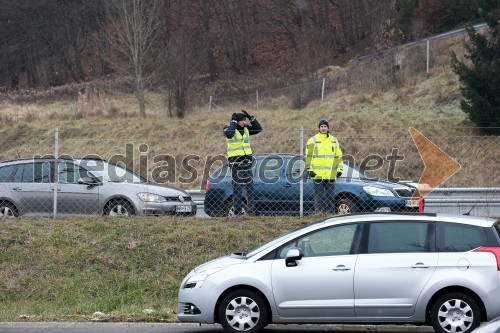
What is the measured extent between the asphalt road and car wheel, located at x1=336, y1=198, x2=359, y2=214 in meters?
5.05

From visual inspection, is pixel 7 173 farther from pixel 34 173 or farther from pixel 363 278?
pixel 363 278

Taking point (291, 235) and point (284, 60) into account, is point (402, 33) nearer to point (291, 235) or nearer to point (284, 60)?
point (284, 60)

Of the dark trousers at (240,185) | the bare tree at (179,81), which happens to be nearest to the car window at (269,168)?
the dark trousers at (240,185)

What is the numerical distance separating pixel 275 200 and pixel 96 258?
3890 mm

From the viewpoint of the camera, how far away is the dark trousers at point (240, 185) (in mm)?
15758

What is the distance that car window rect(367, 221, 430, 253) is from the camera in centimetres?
1026

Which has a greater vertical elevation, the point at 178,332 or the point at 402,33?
the point at 402,33

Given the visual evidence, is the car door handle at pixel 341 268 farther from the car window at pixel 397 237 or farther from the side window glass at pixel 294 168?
the side window glass at pixel 294 168

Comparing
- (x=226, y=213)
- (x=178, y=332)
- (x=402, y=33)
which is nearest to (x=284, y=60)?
(x=402, y=33)

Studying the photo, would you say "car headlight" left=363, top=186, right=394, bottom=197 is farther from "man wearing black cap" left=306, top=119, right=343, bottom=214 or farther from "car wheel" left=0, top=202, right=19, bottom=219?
"car wheel" left=0, top=202, right=19, bottom=219

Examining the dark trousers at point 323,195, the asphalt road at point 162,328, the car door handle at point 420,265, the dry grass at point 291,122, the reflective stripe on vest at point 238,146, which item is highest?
the dry grass at point 291,122

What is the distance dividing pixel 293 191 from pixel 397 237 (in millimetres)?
6123

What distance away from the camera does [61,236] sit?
14672 mm

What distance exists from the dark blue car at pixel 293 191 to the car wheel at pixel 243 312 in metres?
5.73
